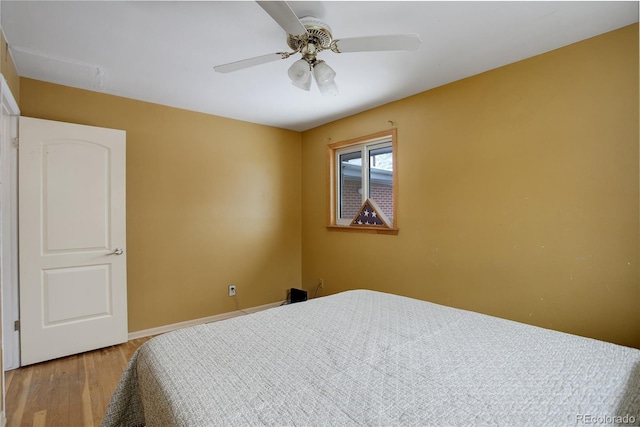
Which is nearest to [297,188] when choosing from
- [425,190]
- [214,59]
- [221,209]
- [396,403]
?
[221,209]

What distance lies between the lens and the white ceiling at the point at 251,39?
168 cm

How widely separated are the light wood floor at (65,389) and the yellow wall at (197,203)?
52 cm

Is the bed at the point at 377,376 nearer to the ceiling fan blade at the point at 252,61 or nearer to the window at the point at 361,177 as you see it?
the ceiling fan blade at the point at 252,61

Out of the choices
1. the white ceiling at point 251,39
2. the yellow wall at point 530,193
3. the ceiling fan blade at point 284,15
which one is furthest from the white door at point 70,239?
the yellow wall at point 530,193

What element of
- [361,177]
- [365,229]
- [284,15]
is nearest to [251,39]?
[284,15]

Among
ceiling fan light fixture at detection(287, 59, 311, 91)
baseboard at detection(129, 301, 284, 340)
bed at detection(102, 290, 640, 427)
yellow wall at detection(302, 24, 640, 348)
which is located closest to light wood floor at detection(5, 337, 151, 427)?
baseboard at detection(129, 301, 284, 340)

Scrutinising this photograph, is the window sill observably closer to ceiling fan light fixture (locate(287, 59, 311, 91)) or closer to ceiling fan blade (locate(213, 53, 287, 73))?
ceiling fan light fixture (locate(287, 59, 311, 91))

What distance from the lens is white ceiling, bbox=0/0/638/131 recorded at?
1685mm

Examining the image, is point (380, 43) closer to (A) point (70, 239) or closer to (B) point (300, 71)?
(B) point (300, 71)

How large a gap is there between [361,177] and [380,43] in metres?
1.98

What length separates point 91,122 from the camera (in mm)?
2789

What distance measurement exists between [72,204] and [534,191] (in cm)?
361

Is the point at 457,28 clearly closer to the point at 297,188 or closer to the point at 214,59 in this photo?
the point at 214,59

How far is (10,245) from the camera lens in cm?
235
